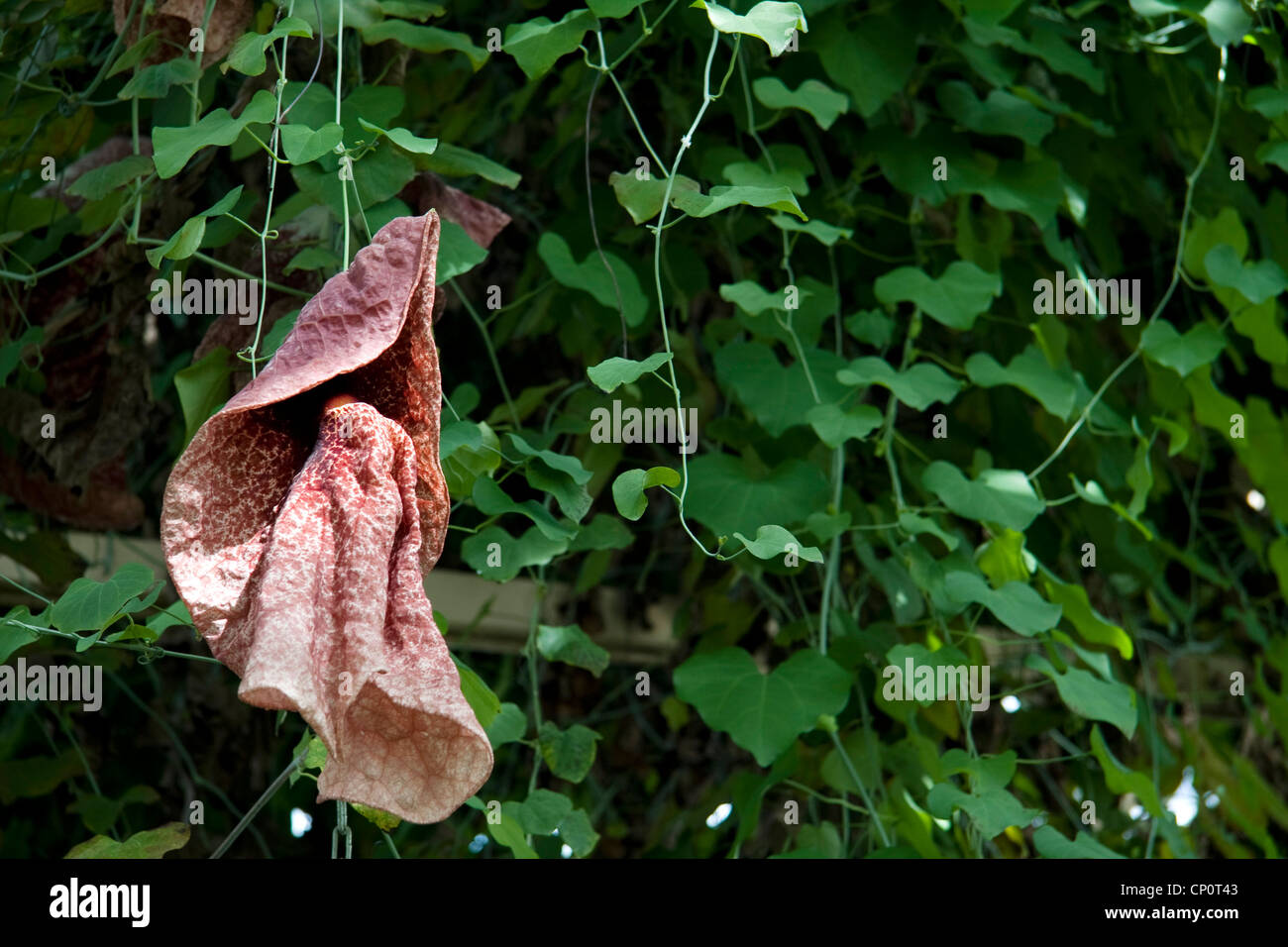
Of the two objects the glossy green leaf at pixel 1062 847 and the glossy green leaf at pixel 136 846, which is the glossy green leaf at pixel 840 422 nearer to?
the glossy green leaf at pixel 1062 847

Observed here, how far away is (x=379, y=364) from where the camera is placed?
61cm

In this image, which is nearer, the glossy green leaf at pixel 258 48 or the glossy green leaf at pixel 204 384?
the glossy green leaf at pixel 258 48

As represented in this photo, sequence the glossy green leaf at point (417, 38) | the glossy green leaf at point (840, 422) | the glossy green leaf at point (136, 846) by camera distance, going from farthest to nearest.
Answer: the glossy green leaf at point (840, 422), the glossy green leaf at point (417, 38), the glossy green leaf at point (136, 846)

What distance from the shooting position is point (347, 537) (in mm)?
551

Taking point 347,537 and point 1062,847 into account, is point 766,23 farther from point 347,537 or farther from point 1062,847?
point 1062,847

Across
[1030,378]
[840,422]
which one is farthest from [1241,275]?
[840,422]

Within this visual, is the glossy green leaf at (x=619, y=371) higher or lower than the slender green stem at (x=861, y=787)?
higher

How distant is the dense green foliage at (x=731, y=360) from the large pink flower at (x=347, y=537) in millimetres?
208

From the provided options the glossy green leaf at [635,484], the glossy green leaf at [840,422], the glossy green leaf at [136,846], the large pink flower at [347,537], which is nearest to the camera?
the large pink flower at [347,537]

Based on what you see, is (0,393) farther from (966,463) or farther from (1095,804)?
(1095,804)

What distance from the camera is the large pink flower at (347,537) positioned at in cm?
53

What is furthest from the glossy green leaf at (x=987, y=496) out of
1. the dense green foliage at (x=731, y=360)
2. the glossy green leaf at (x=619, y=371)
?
the glossy green leaf at (x=619, y=371)

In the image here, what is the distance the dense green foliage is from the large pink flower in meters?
0.21

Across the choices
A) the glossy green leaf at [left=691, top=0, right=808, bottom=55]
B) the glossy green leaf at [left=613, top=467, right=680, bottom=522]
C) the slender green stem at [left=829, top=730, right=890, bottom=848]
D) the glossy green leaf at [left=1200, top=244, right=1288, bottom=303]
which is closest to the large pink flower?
the glossy green leaf at [left=613, top=467, right=680, bottom=522]
